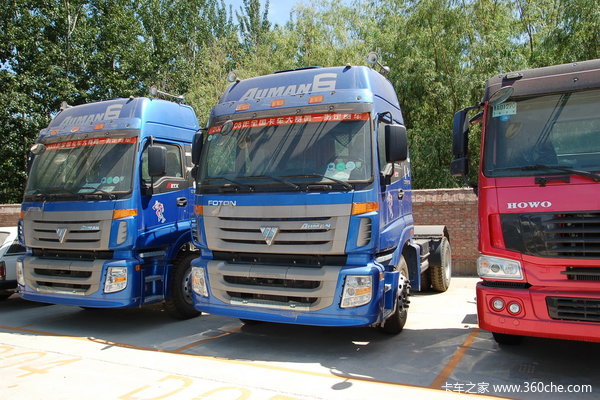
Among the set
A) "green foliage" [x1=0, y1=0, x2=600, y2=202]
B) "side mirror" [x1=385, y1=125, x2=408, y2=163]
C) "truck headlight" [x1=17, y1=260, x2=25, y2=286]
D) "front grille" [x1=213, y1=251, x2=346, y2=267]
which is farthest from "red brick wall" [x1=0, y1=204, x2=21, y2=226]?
"side mirror" [x1=385, y1=125, x2=408, y2=163]

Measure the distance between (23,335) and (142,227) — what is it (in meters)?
2.36

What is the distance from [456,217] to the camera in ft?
39.1

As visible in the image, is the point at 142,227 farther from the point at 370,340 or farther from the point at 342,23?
the point at 342,23

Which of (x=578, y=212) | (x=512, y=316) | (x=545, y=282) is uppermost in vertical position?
(x=578, y=212)

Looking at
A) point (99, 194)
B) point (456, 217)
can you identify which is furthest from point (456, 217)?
point (99, 194)

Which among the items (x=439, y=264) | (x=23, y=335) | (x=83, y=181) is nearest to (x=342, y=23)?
(x=439, y=264)

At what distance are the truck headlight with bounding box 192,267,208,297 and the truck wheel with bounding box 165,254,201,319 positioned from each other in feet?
4.82

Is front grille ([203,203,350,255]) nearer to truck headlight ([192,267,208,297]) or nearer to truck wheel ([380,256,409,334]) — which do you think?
truck headlight ([192,267,208,297])

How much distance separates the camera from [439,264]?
9.47m

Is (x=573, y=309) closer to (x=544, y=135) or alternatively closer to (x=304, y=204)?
(x=544, y=135)

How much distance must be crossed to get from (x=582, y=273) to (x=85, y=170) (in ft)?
21.3

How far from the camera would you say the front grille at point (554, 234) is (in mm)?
4402

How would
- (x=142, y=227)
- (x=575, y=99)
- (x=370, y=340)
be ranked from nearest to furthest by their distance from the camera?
(x=575, y=99) → (x=370, y=340) → (x=142, y=227)

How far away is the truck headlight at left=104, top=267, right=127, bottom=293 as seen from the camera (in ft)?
22.5
